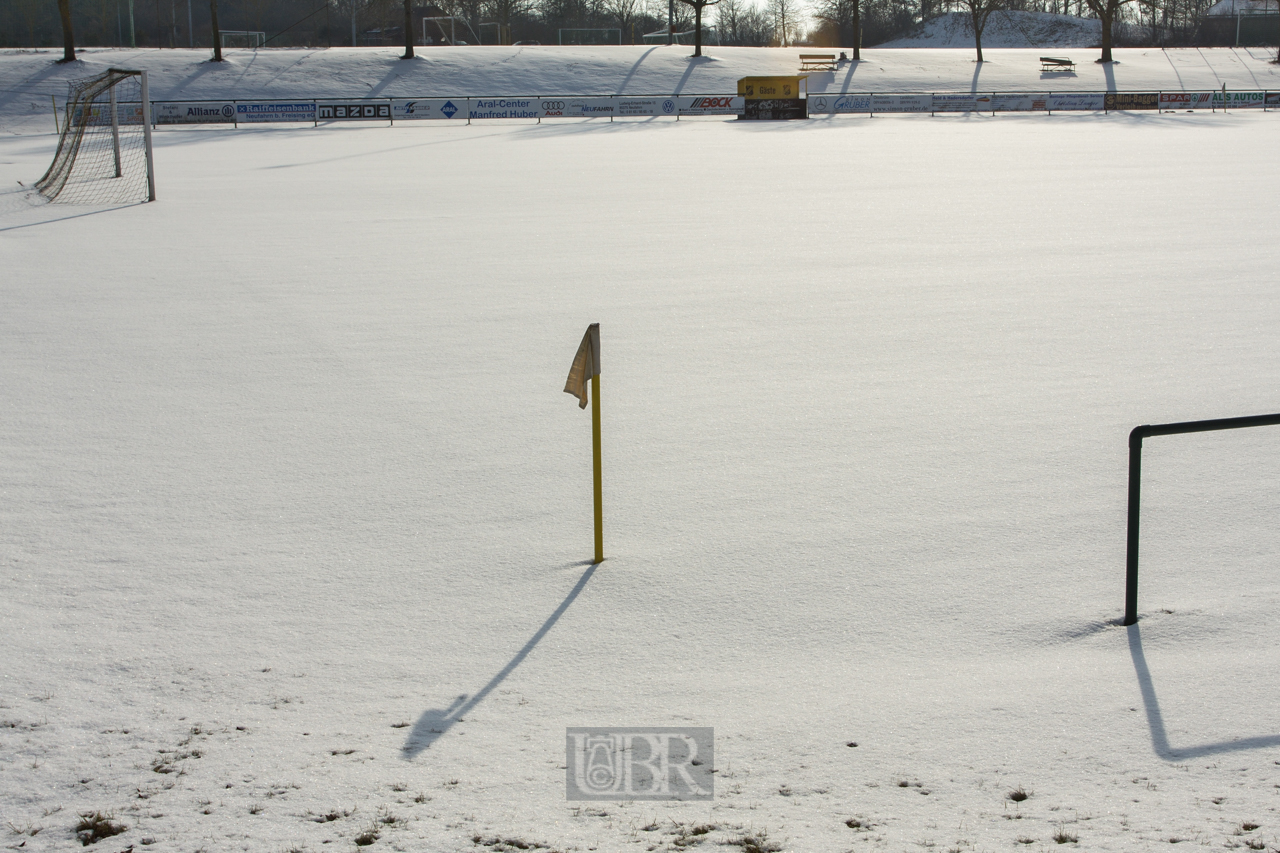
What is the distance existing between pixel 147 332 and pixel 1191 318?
10012mm

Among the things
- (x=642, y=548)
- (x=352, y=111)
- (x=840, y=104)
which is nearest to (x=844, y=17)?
(x=840, y=104)

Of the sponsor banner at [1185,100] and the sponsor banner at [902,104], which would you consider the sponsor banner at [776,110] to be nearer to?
the sponsor banner at [902,104]

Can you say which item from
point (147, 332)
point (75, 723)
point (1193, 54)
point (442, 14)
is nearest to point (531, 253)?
point (147, 332)

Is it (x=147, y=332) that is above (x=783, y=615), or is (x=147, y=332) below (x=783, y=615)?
above

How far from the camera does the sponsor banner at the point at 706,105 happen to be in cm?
5116

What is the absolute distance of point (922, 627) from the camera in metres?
4.80

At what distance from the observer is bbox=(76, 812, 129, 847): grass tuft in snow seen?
3273 millimetres

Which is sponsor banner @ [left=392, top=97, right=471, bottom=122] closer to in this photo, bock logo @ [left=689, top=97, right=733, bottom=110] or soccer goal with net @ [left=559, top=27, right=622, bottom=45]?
bock logo @ [left=689, top=97, right=733, bottom=110]

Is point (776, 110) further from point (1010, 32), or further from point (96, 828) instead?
point (1010, 32)

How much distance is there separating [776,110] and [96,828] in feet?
154

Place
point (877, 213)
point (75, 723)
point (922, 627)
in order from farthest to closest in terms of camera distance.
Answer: point (877, 213)
point (922, 627)
point (75, 723)

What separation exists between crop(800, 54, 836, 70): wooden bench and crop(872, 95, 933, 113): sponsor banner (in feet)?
46.6

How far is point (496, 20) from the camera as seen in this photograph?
95.9 metres

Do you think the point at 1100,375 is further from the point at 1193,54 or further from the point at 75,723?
the point at 1193,54
